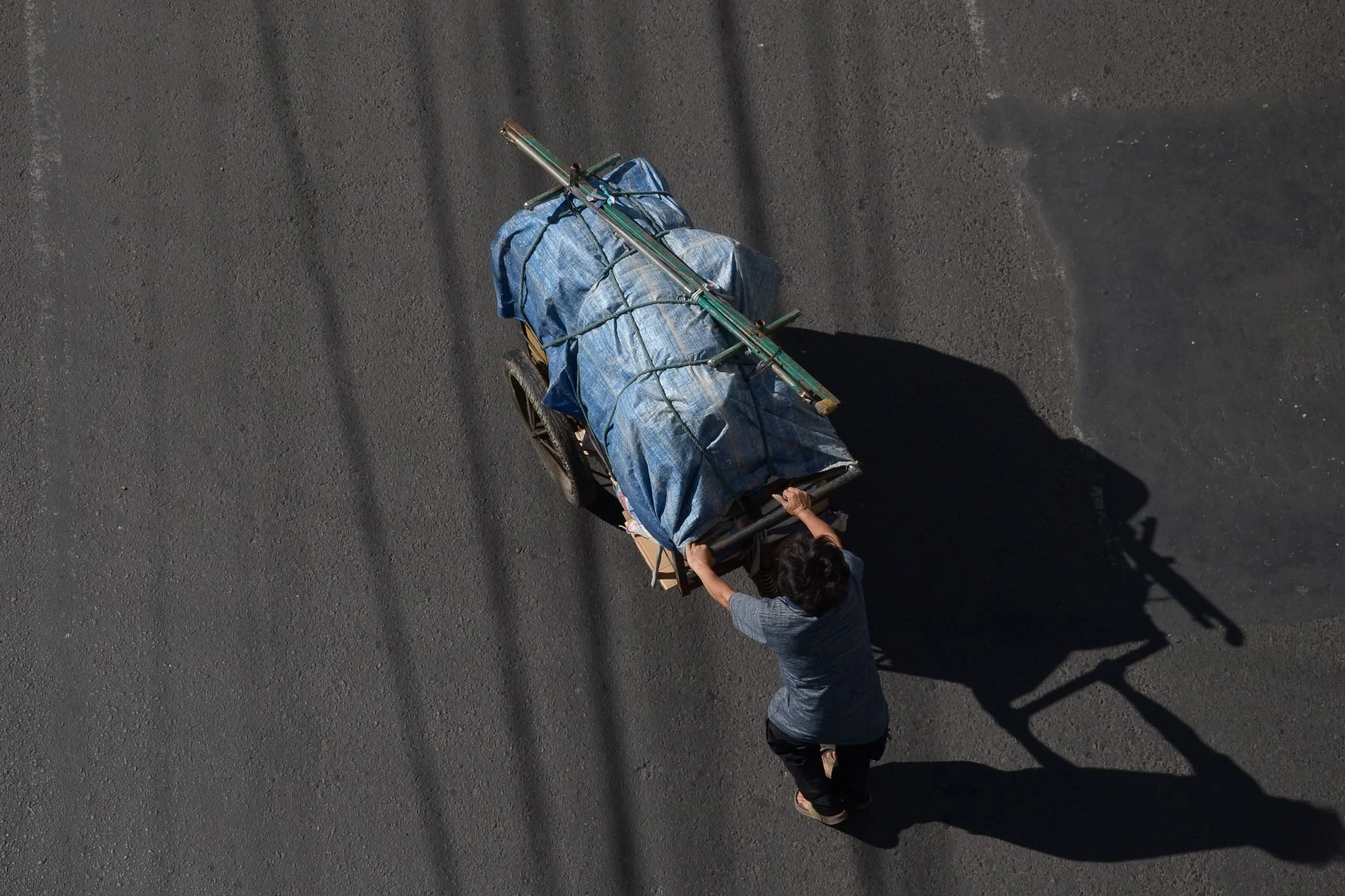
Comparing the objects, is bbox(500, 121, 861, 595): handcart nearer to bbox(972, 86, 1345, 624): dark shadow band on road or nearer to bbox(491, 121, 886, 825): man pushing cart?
bbox(491, 121, 886, 825): man pushing cart

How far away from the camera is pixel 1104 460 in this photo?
547 centimetres

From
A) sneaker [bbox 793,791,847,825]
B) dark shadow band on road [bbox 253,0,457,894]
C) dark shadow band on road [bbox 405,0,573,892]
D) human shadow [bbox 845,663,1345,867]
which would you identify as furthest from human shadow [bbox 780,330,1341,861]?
dark shadow band on road [bbox 253,0,457,894]

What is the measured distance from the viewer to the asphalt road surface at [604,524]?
5.07 m

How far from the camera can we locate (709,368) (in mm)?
4168

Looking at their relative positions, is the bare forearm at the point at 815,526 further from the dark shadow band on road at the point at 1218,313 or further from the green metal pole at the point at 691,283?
the dark shadow band on road at the point at 1218,313

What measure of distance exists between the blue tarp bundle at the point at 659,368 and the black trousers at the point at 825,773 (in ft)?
3.57

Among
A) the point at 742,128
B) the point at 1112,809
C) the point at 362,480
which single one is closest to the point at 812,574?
the point at 1112,809

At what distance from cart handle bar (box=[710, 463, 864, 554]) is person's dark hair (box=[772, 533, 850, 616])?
12.2 inches

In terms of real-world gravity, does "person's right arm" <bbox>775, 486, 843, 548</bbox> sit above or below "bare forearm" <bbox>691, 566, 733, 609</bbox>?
above

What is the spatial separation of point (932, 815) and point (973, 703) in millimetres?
556

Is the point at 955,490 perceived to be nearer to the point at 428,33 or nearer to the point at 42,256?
the point at 428,33

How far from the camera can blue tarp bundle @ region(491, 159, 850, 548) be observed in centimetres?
411

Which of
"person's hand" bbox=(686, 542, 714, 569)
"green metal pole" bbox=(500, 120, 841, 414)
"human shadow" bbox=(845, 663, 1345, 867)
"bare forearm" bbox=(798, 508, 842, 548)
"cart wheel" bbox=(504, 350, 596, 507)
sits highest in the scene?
"green metal pole" bbox=(500, 120, 841, 414)

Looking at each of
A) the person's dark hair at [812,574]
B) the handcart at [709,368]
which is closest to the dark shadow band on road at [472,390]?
the handcart at [709,368]
